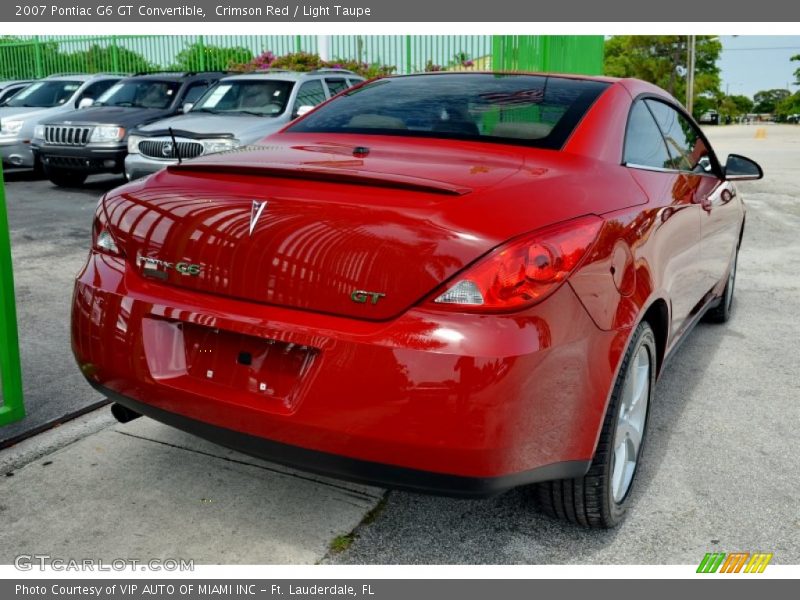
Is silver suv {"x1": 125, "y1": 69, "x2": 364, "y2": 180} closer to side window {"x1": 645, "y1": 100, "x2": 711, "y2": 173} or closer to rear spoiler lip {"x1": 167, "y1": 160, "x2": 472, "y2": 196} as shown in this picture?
side window {"x1": 645, "y1": 100, "x2": 711, "y2": 173}

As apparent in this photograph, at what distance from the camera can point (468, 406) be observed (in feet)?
7.35

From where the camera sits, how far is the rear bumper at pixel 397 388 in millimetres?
2258

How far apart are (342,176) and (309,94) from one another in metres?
8.68

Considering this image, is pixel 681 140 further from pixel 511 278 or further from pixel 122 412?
pixel 122 412

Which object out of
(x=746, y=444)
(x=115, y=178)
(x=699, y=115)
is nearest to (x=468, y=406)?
(x=746, y=444)

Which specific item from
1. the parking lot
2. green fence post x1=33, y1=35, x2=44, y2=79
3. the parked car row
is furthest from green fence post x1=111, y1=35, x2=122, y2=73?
the parking lot

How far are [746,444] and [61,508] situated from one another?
114 inches

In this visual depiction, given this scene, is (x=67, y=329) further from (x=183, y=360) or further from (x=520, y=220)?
(x=520, y=220)

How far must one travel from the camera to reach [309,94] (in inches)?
428

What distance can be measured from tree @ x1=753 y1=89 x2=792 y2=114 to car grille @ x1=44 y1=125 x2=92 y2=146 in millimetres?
170824

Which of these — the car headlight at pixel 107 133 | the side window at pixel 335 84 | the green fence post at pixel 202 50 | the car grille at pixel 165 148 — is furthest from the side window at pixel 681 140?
the green fence post at pixel 202 50

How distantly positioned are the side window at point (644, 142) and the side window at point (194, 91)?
32.5 feet

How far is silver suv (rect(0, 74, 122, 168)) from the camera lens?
12.6m

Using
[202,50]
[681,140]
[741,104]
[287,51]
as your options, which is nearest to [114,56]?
[202,50]
